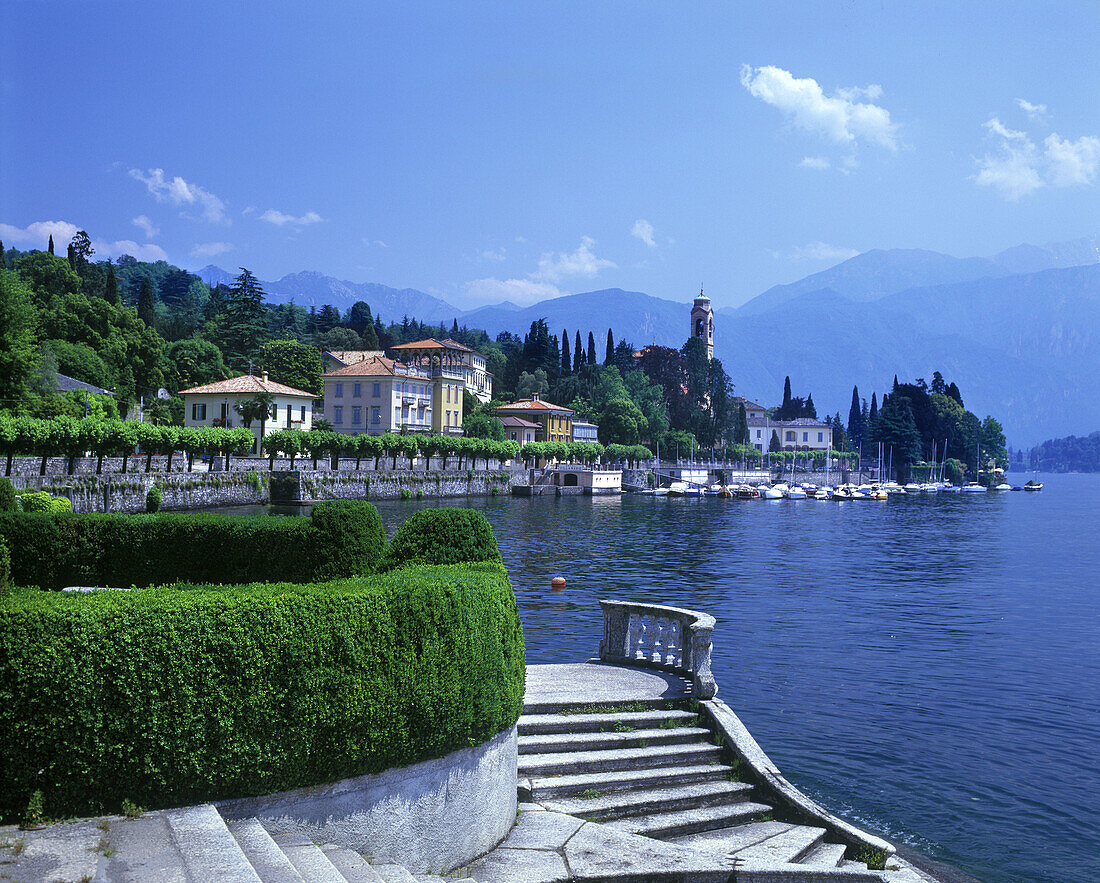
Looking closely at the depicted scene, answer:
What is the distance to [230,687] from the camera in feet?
22.9

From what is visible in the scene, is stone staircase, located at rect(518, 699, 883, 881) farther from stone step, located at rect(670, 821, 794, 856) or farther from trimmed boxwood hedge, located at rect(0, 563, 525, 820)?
trimmed boxwood hedge, located at rect(0, 563, 525, 820)

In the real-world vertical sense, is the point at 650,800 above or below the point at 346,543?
below

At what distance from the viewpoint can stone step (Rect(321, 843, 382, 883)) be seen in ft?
22.5

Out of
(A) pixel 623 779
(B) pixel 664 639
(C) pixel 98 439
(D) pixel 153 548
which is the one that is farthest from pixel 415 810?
(C) pixel 98 439

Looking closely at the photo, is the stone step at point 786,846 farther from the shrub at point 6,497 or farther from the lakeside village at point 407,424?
the lakeside village at point 407,424

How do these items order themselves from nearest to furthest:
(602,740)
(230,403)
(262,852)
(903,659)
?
(262,852) → (602,740) → (903,659) → (230,403)

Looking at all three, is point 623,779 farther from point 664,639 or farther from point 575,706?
point 664,639

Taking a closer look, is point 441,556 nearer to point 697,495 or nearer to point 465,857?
point 465,857

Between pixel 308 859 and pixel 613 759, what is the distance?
5056mm

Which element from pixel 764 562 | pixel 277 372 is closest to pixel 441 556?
pixel 764 562

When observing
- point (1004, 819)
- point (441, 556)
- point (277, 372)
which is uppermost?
point (277, 372)

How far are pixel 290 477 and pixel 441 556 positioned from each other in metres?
65.4

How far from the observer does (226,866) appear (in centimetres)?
579

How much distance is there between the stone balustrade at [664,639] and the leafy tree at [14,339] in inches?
1877
